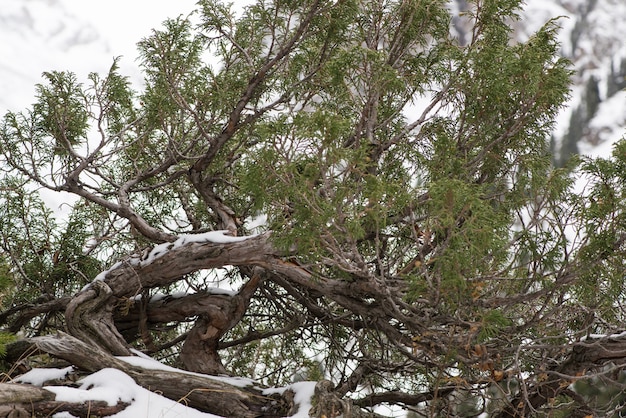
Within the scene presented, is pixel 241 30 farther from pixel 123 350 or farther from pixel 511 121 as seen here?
pixel 123 350

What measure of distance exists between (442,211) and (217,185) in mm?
3436

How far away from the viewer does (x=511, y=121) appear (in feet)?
16.5

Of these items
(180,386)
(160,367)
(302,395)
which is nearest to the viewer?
(302,395)

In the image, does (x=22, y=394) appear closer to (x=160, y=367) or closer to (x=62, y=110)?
(x=160, y=367)

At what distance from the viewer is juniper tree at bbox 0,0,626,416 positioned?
13.2 feet

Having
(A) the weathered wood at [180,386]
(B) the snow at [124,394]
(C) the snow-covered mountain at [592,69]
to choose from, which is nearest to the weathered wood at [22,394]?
(B) the snow at [124,394]

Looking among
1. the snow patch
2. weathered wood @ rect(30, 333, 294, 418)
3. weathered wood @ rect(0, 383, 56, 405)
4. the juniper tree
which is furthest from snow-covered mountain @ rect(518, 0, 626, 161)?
weathered wood @ rect(0, 383, 56, 405)

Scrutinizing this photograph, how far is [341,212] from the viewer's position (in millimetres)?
3791

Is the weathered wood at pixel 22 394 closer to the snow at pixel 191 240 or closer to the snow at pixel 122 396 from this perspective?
the snow at pixel 122 396

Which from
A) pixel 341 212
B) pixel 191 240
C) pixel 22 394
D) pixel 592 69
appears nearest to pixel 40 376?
pixel 22 394

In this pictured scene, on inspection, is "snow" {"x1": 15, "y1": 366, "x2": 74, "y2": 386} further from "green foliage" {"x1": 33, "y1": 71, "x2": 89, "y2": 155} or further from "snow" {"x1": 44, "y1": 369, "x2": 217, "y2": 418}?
"green foliage" {"x1": 33, "y1": 71, "x2": 89, "y2": 155}

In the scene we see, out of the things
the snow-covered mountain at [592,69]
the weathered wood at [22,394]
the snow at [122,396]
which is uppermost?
the snow-covered mountain at [592,69]

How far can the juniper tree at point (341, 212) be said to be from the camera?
13.2 feet

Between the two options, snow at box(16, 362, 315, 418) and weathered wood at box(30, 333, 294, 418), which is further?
weathered wood at box(30, 333, 294, 418)
